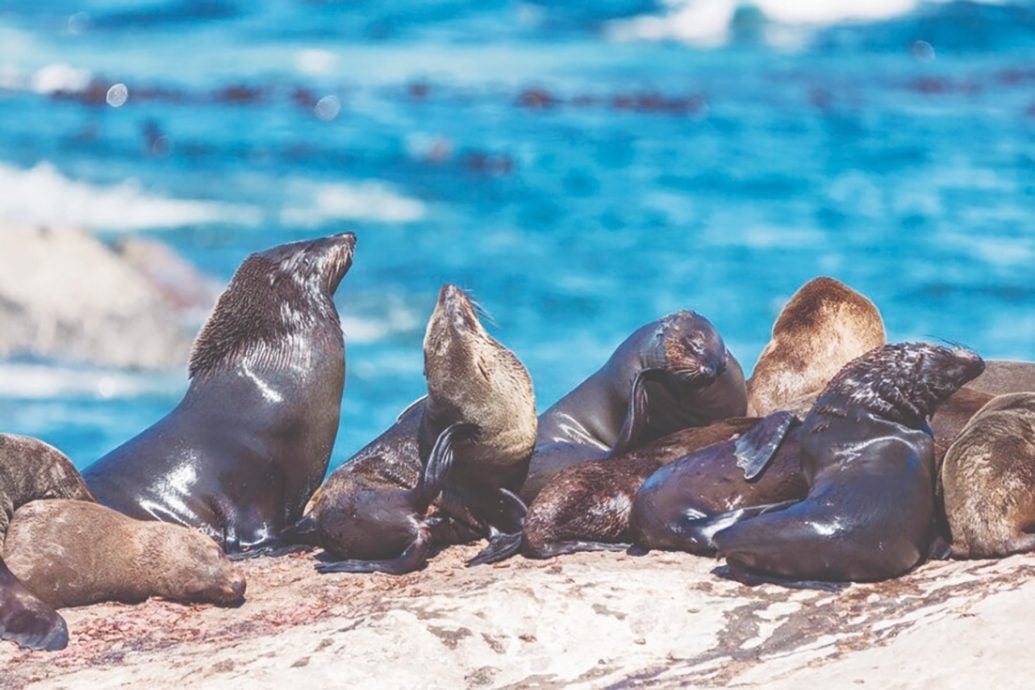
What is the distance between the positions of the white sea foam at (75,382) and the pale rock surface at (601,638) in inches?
449

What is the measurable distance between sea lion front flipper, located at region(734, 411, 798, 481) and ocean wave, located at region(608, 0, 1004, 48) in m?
29.3

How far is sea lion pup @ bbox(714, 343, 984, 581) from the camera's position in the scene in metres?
6.68

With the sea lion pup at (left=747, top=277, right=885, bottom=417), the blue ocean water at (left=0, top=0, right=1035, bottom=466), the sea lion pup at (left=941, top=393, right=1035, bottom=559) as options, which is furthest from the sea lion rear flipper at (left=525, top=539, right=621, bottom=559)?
the blue ocean water at (left=0, top=0, right=1035, bottom=466)

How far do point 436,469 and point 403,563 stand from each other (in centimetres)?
43

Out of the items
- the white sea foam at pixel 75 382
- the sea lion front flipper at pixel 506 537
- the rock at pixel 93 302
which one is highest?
the sea lion front flipper at pixel 506 537

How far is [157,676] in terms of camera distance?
20.2 feet

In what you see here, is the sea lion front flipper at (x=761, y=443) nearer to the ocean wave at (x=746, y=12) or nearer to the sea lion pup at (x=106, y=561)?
the sea lion pup at (x=106, y=561)

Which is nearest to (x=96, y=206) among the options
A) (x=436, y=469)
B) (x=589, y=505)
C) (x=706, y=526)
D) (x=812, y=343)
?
(x=812, y=343)

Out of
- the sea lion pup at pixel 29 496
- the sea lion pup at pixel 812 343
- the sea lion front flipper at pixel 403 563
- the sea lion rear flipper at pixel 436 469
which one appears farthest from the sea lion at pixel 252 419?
the sea lion pup at pixel 812 343

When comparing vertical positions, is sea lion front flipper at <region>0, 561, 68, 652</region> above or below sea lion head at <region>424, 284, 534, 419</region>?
below

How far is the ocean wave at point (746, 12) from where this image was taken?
120 ft

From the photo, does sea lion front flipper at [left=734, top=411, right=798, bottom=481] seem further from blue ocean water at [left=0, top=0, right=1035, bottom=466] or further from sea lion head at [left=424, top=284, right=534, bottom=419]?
blue ocean water at [left=0, top=0, right=1035, bottom=466]

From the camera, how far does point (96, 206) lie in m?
27.4

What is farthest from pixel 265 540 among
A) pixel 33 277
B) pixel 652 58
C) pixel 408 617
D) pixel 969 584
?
pixel 652 58
